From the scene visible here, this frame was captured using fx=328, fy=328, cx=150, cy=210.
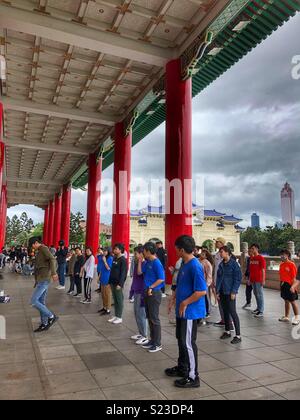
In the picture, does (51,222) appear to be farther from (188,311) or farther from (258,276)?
(188,311)

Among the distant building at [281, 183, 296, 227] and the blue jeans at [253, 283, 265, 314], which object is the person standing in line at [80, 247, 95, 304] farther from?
the distant building at [281, 183, 296, 227]

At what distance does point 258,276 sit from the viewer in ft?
26.0

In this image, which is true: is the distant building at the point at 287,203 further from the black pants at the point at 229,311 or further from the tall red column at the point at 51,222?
the black pants at the point at 229,311

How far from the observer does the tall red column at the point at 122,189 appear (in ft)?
57.9

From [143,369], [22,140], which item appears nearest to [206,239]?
[22,140]

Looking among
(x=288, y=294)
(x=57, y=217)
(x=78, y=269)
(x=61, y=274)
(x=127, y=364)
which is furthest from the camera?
(x=57, y=217)

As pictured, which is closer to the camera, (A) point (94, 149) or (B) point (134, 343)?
(B) point (134, 343)

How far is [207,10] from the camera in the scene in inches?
416

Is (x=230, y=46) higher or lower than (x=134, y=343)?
higher

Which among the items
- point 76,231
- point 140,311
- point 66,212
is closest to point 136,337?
point 140,311

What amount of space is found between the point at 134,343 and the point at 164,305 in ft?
12.6

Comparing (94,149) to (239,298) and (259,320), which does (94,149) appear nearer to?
(239,298)

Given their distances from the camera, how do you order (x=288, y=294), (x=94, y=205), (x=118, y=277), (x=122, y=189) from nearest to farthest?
(x=118, y=277), (x=288, y=294), (x=122, y=189), (x=94, y=205)

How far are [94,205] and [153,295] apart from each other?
751 inches
